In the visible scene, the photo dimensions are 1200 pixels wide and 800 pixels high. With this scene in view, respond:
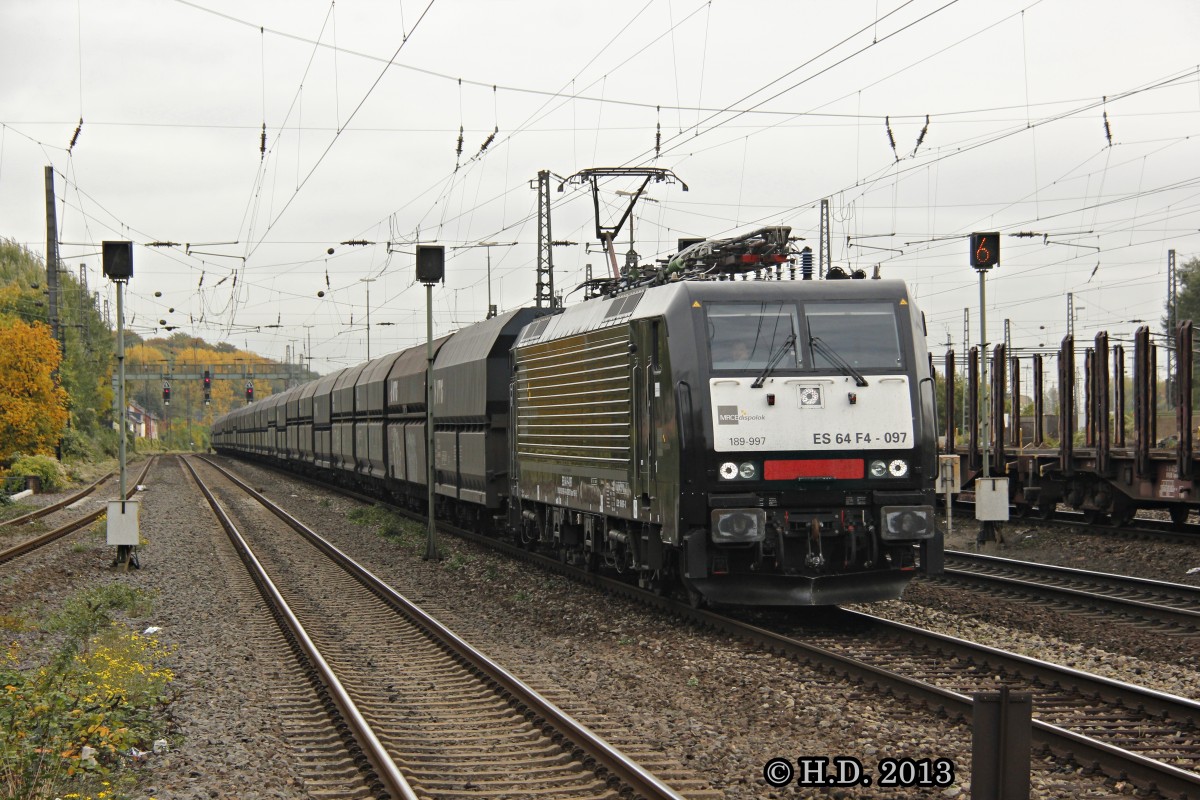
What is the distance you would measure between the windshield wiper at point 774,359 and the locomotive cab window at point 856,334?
19 centimetres

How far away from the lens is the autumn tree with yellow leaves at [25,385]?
39.3 metres

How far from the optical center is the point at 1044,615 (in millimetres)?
12539

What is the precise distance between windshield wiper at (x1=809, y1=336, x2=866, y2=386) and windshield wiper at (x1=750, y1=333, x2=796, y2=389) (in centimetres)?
19

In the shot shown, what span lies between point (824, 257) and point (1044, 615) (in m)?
24.8

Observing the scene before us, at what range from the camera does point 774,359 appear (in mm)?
11547

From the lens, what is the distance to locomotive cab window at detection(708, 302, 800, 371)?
37.8 ft

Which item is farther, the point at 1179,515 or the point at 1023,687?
the point at 1179,515

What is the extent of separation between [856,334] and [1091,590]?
5.27 metres

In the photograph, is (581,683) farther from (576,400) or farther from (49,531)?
(49,531)

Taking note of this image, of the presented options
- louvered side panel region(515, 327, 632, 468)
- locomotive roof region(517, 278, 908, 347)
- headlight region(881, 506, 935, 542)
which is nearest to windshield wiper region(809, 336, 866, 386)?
locomotive roof region(517, 278, 908, 347)

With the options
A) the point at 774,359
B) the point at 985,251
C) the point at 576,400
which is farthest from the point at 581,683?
the point at 985,251

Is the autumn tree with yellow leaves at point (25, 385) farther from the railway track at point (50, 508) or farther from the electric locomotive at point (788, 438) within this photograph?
the electric locomotive at point (788, 438)

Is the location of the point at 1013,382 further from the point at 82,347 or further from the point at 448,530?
the point at 82,347

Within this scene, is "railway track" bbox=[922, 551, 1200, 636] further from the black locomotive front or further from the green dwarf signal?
the green dwarf signal
